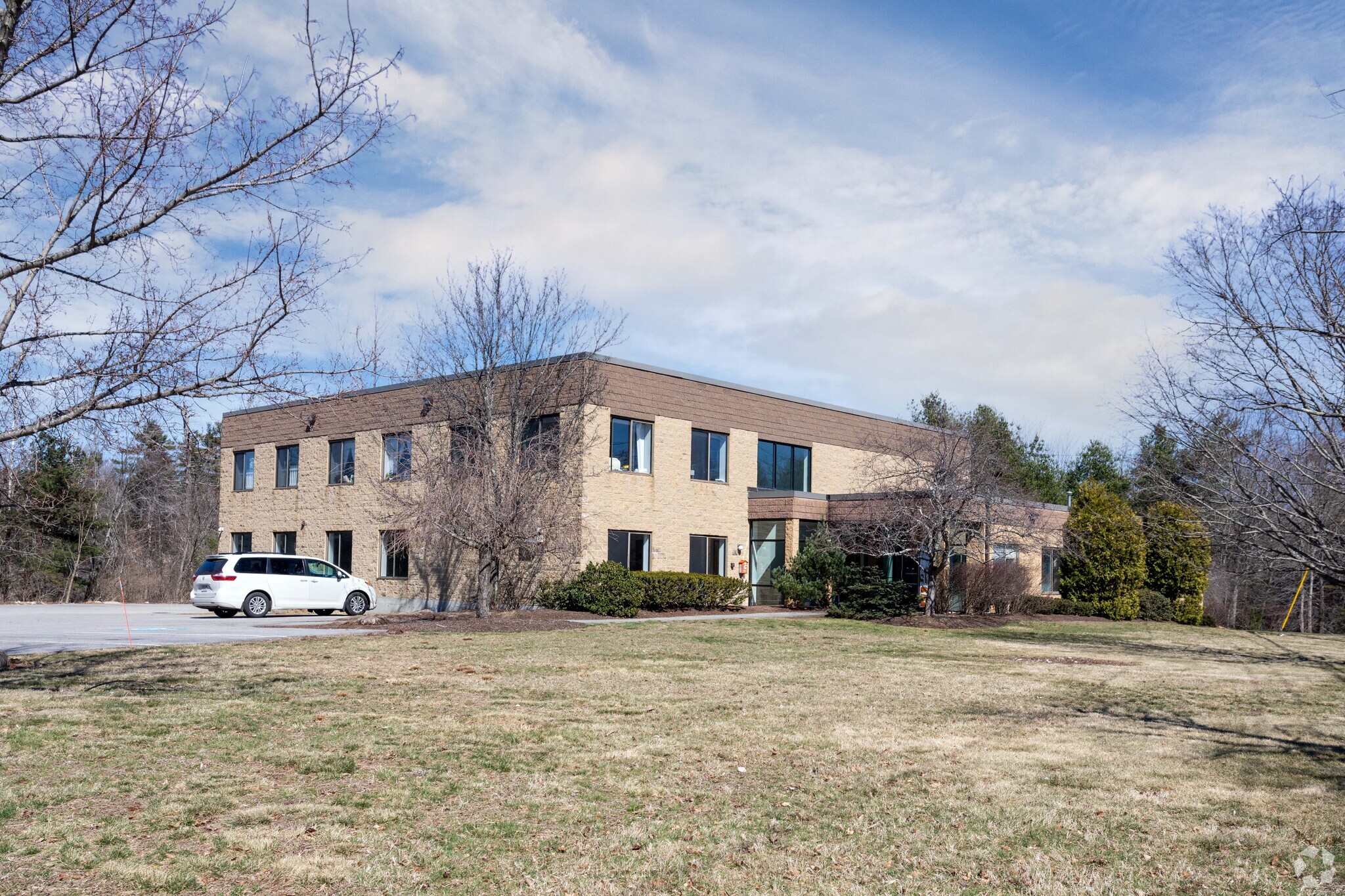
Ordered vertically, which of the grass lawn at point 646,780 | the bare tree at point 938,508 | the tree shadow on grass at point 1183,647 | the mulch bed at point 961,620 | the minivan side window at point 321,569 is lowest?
the tree shadow on grass at point 1183,647

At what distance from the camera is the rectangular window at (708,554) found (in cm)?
3181

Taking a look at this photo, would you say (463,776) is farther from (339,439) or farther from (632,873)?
(339,439)

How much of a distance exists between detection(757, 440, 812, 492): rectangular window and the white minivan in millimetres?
13384

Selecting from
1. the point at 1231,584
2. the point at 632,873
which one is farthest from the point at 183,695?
the point at 1231,584

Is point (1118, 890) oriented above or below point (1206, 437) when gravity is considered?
below

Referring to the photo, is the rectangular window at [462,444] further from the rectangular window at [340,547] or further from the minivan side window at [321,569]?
the rectangular window at [340,547]

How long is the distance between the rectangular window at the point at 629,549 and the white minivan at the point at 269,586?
7.21m

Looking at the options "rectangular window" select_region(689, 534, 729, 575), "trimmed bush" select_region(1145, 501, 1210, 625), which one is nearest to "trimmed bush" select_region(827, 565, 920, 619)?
"rectangular window" select_region(689, 534, 729, 575)

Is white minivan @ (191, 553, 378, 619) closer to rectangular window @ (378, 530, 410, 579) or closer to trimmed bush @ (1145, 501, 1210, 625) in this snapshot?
rectangular window @ (378, 530, 410, 579)

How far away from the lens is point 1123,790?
7.95 m

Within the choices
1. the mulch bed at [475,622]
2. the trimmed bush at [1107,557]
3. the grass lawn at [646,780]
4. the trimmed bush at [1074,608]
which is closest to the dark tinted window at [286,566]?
the mulch bed at [475,622]

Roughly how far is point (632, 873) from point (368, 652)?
480 inches

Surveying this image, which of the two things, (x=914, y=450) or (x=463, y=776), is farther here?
(x=914, y=450)

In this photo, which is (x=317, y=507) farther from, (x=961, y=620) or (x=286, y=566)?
(x=961, y=620)
